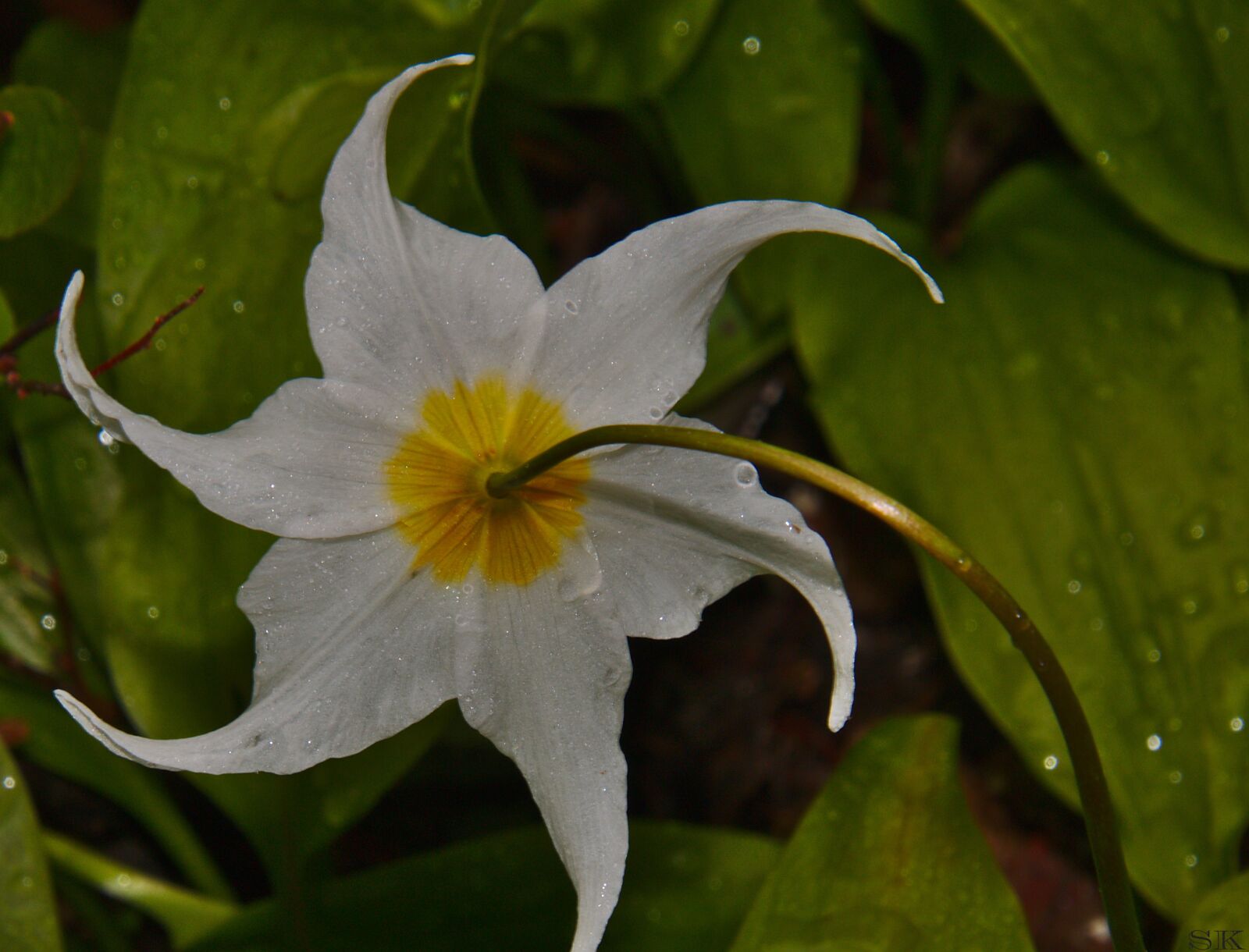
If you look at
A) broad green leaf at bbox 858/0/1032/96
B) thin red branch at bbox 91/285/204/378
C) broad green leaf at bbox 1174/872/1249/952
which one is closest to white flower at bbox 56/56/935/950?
thin red branch at bbox 91/285/204/378

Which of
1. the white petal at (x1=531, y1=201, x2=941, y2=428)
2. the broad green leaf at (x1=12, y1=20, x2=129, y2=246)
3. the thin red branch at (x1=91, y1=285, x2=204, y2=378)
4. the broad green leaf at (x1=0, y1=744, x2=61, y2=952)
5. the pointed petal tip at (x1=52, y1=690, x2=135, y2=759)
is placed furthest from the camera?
the broad green leaf at (x1=12, y1=20, x2=129, y2=246)

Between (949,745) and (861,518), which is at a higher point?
(949,745)

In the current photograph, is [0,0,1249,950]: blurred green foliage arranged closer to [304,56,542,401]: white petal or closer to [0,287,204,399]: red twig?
[0,287,204,399]: red twig

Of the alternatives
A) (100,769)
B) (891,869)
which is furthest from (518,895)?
(100,769)

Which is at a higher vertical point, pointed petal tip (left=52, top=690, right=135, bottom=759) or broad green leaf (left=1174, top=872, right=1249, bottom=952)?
pointed petal tip (left=52, top=690, right=135, bottom=759)

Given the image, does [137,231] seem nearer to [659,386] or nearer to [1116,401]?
[659,386]

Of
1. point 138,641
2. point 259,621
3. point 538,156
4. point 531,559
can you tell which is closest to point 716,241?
point 531,559

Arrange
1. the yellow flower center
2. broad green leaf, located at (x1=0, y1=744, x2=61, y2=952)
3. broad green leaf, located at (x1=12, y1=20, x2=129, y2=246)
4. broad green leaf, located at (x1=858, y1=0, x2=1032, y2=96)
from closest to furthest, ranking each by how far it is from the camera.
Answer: the yellow flower center < broad green leaf, located at (x1=0, y1=744, x2=61, y2=952) < broad green leaf, located at (x1=858, y1=0, x2=1032, y2=96) < broad green leaf, located at (x1=12, y1=20, x2=129, y2=246)

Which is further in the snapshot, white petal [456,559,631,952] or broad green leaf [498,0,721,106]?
broad green leaf [498,0,721,106]
